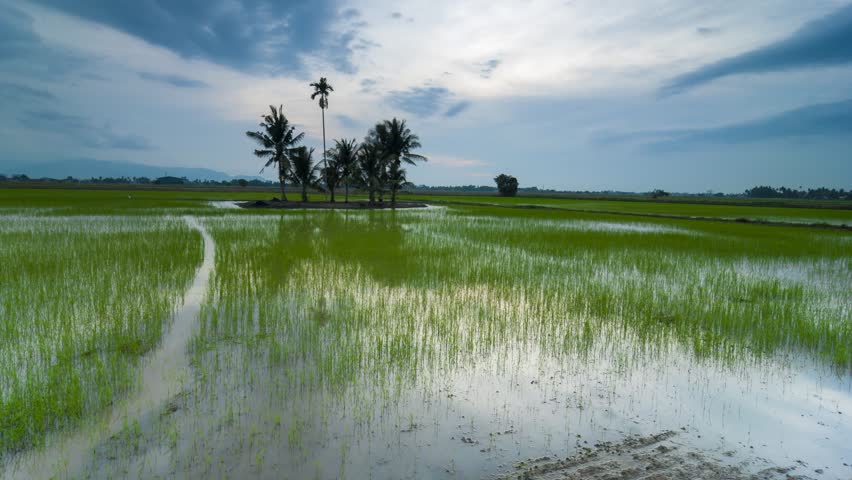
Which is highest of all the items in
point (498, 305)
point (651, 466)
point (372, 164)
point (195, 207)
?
point (372, 164)

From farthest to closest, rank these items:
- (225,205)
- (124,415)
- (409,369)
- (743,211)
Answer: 1. (743,211)
2. (225,205)
3. (409,369)
4. (124,415)

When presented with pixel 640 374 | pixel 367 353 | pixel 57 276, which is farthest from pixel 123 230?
pixel 640 374

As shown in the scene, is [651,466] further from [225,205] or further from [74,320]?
[225,205]

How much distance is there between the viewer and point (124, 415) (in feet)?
11.5

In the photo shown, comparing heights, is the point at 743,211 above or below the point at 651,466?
above

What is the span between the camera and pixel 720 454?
3.12m

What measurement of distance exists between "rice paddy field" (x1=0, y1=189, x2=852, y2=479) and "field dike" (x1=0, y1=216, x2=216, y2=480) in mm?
17

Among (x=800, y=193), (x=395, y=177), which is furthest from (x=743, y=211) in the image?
(x=800, y=193)

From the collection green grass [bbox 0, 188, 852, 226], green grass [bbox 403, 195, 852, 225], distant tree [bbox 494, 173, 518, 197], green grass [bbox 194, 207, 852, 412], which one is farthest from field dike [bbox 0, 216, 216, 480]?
distant tree [bbox 494, 173, 518, 197]

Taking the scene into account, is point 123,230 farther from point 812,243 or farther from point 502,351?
point 812,243

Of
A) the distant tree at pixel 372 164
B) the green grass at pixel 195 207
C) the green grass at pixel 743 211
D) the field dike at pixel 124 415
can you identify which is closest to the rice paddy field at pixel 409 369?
the field dike at pixel 124 415

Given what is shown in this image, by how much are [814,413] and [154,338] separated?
7.07 metres

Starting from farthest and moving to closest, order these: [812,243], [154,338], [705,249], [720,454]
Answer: [812,243] < [705,249] < [154,338] < [720,454]

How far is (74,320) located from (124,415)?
10.9 ft
